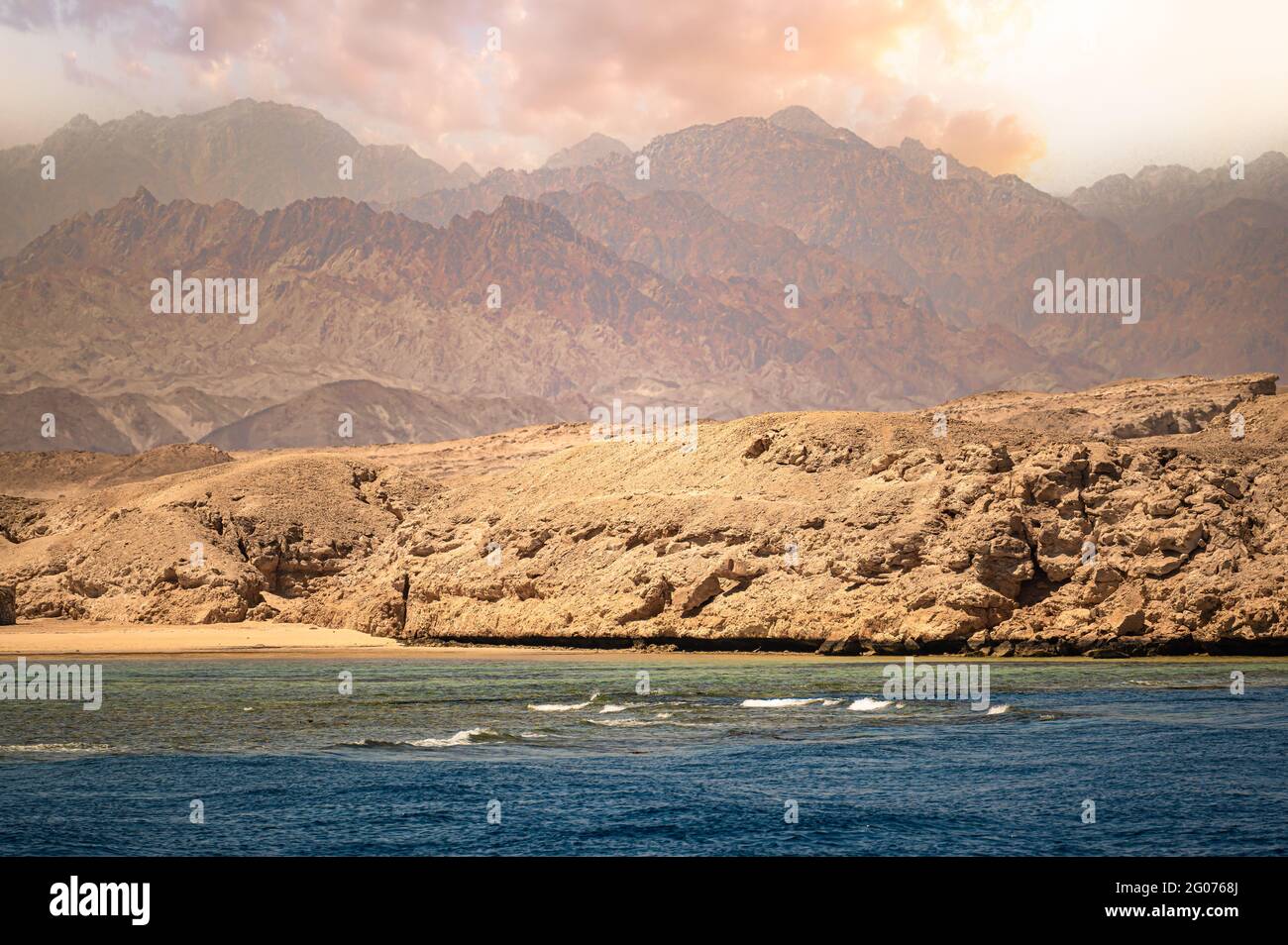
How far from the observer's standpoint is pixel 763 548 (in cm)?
6391

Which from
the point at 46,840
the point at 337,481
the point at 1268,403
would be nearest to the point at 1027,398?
the point at 1268,403

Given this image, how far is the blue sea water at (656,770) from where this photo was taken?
2303cm

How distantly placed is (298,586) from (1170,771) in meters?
68.5

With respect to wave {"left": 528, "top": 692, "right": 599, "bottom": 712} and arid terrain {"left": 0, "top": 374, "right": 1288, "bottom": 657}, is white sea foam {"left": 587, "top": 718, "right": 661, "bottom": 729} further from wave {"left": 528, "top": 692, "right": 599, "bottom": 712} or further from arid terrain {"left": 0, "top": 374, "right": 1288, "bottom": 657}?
arid terrain {"left": 0, "top": 374, "right": 1288, "bottom": 657}

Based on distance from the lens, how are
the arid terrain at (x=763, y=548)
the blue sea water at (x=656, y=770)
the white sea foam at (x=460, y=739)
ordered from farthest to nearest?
the arid terrain at (x=763, y=548)
the white sea foam at (x=460, y=739)
the blue sea water at (x=656, y=770)

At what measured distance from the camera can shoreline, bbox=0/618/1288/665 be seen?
187ft

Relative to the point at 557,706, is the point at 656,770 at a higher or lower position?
higher

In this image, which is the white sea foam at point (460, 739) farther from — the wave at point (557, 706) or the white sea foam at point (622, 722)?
the wave at point (557, 706)

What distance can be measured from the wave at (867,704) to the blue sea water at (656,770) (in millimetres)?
232

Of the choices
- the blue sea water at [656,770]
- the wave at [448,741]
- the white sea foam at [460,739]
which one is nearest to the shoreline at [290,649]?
the blue sea water at [656,770]

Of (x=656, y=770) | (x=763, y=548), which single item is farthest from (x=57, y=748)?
(x=763, y=548)

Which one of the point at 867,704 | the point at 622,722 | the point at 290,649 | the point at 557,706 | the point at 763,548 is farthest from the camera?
the point at 290,649

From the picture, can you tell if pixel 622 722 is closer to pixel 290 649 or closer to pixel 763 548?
pixel 763 548

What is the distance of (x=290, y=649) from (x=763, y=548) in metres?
23.3
